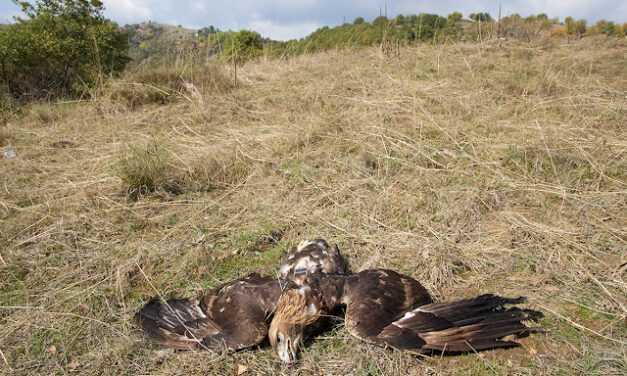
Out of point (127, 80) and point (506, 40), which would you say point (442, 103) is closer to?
point (506, 40)

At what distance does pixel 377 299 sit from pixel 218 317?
0.90m

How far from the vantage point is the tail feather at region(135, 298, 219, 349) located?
2262mm

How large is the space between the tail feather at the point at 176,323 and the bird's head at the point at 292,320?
1.23 feet

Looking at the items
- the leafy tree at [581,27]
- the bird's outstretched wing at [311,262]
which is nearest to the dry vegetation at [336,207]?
the bird's outstretched wing at [311,262]

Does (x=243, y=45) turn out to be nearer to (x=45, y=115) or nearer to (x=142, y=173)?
(x=45, y=115)

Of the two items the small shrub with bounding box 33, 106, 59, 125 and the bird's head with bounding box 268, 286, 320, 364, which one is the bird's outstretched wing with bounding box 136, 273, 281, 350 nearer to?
the bird's head with bounding box 268, 286, 320, 364

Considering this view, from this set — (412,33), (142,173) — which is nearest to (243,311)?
(142,173)

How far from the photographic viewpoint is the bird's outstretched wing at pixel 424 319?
209cm

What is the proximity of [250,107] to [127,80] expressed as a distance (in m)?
1.97

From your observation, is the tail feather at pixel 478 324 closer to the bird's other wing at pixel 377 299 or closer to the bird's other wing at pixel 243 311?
the bird's other wing at pixel 377 299

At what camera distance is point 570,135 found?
4.05 metres

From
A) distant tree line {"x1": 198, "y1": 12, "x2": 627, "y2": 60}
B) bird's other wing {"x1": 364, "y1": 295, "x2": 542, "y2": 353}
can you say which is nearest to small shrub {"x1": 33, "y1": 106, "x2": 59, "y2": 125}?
distant tree line {"x1": 198, "y1": 12, "x2": 627, "y2": 60}

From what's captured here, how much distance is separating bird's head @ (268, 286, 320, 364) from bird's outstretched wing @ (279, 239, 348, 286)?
0.21m

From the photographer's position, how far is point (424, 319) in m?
2.21
